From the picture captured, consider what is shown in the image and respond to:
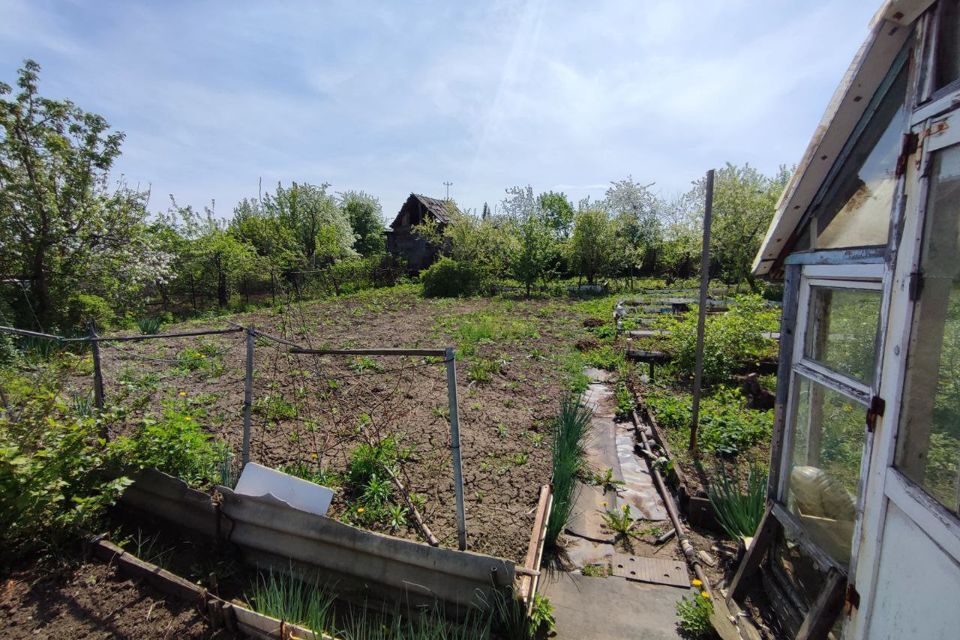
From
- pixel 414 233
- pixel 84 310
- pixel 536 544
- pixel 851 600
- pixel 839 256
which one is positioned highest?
pixel 414 233

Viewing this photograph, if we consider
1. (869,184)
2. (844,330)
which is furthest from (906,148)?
(844,330)

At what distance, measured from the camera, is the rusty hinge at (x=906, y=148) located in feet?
5.13

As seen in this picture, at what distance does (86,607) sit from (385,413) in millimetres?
2763

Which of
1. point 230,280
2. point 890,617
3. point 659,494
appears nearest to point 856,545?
point 890,617

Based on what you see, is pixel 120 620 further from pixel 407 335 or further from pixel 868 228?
pixel 407 335

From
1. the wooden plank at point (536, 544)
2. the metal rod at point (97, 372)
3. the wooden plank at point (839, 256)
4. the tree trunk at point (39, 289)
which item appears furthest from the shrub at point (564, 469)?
the tree trunk at point (39, 289)

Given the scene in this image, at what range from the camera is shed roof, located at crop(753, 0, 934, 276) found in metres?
1.68

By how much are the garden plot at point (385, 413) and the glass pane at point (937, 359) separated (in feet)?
7.89

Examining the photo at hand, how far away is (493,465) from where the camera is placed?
14.5ft

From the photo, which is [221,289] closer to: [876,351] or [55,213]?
[55,213]

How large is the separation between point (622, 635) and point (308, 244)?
2655 cm

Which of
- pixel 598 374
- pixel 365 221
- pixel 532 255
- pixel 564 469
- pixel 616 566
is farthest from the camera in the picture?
pixel 365 221

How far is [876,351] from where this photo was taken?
1755 mm

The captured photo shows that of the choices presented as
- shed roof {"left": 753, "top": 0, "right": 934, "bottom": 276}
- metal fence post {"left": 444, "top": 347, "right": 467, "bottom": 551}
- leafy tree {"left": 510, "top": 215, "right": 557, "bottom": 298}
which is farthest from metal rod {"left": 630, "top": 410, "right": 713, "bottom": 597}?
leafy tree {"left": 510, "top": 215, "right": 557, "bottom": 298}
